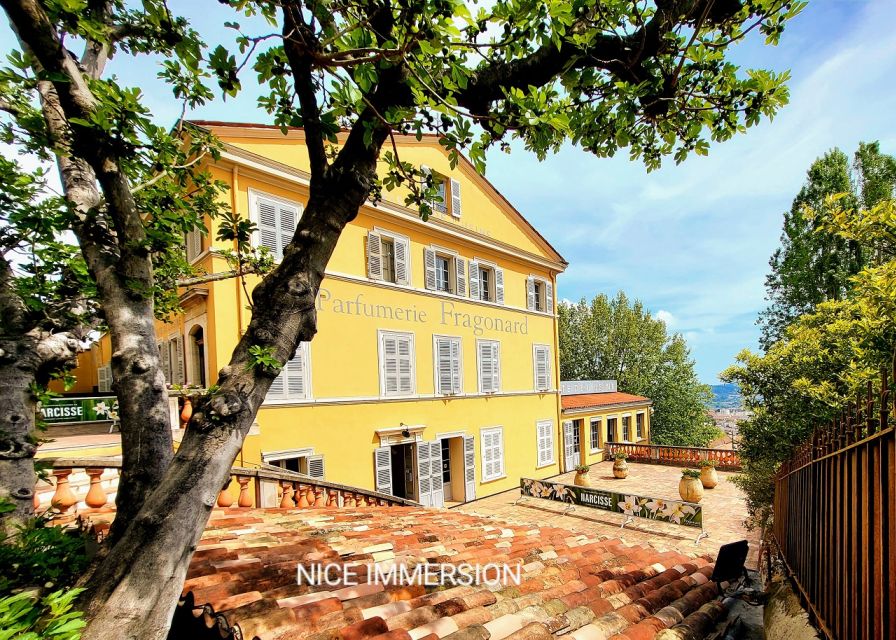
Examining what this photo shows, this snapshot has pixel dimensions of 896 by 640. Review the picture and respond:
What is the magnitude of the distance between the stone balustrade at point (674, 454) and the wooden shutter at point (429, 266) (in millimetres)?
12277

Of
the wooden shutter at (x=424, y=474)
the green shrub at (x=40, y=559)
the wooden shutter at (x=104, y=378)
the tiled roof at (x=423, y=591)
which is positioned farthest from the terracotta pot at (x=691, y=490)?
the wooden shutter at (x=104, y=378)

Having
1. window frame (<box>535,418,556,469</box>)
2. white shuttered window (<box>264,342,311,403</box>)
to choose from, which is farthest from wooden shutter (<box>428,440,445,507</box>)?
window frame (<box>535,418,556,469</box>)

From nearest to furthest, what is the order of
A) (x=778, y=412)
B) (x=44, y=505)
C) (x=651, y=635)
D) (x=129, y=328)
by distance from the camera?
(x=129, y=328)
(x=651, y=635)
(x=44, y=505)
(x=778, y=412)

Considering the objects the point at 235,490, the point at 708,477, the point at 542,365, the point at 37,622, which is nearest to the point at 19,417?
the point at 37,622

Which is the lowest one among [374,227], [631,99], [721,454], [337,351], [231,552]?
[721,454]

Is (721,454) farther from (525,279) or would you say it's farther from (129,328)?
(129,328)

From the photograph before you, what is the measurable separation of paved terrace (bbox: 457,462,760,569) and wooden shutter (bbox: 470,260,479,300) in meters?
6.78

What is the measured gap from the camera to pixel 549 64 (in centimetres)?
247

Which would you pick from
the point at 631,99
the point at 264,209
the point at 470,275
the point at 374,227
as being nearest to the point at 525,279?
the point at 470,275

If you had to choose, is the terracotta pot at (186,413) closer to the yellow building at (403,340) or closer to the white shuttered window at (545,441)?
the yellow building at (403,340)

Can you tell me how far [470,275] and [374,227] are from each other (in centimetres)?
406

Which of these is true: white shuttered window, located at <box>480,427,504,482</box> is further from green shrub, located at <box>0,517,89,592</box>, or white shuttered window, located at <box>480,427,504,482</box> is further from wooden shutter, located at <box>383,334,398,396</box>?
green shrub, located at <box>0,517,89,592</box>

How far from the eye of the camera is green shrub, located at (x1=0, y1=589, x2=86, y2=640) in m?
1.24

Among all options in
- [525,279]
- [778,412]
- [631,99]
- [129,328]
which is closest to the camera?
[129,328]
